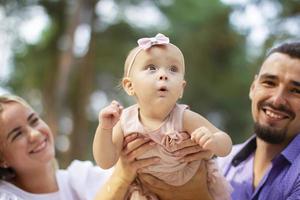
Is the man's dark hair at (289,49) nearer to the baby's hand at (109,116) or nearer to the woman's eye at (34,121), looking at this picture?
the baby's hand at (109,116)

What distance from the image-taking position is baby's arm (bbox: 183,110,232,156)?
1.91 metres

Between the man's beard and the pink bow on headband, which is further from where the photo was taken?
the man's beard

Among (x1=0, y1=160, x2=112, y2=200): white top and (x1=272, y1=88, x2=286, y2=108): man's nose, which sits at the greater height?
(x1=272, y1=88, x2=286, y2=108): man's nose

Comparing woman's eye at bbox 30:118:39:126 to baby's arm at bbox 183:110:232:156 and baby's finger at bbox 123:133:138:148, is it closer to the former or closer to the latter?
baby's finger at bbox 123:133:138:148

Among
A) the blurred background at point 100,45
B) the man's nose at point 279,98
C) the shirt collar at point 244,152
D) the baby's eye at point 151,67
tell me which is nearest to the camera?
the baby's eye at point 151,67

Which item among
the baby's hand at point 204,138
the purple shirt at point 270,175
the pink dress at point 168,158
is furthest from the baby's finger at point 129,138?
the purple shirt at point 270,175

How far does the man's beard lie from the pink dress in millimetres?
452

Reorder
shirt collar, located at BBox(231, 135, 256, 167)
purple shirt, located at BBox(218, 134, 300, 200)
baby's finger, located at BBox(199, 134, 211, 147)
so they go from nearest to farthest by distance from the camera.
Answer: baby's finger, located at BBox(199, 134, 211, 147) < purple shirt, located at BBox(218, 134, 300, 200) < shirt collar, located at BBox(231, 135, 256, 167)

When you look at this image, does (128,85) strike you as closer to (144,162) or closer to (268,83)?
(144,162)

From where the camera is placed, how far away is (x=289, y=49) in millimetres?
2613

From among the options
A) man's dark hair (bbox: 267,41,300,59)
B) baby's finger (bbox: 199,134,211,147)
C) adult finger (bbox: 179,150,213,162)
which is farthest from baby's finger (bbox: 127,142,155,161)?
man's dark hair (bbox: 267,41,300,59)

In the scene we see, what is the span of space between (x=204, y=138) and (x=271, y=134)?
0.77 m

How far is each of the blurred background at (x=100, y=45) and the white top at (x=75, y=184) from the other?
13.5 ft

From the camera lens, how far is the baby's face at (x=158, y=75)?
6.43 feet
